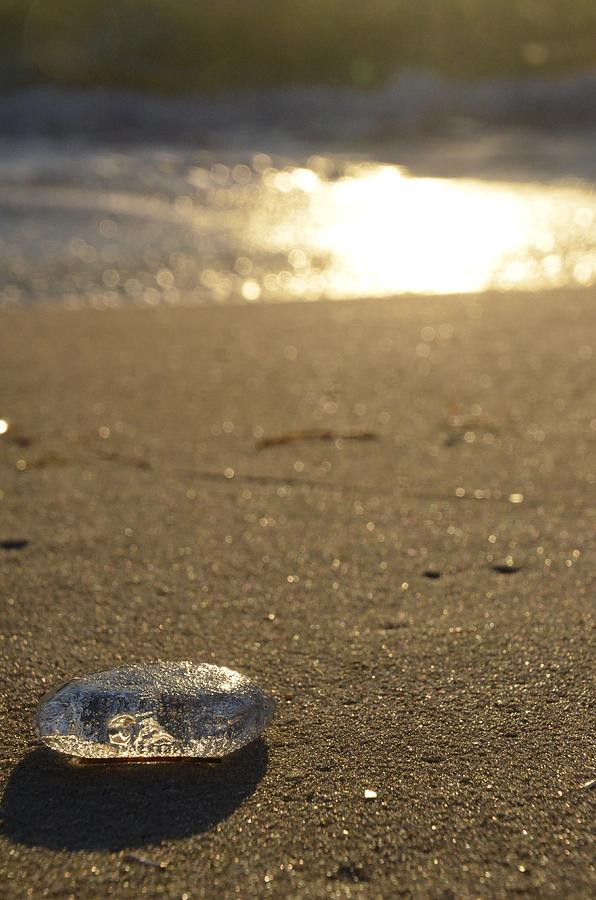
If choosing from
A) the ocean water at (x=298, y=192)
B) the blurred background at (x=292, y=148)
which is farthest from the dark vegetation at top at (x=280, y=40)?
the ocean water at (x=298, y=192)

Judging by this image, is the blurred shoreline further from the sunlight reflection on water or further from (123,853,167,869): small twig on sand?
(123,853,167,869): small twig on sand

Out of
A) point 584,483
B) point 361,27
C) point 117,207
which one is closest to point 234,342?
point 584,483

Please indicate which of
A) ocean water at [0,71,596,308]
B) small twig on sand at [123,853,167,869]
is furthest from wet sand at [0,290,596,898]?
ocean water at [0,71,596,308]

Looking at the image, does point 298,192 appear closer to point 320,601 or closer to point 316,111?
point 316,111

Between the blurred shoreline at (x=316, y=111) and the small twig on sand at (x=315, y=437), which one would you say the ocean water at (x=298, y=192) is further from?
the small twig on sand at (x=315, y=437)

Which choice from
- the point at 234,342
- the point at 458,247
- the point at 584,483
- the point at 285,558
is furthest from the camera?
the point at 458,247

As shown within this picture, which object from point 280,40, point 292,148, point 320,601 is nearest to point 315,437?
point 320,601

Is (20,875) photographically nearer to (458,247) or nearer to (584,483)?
(584,483)
